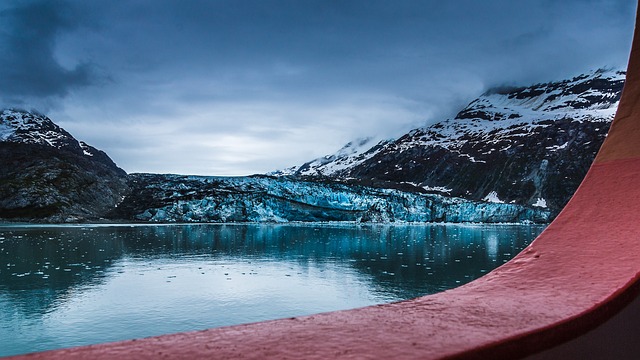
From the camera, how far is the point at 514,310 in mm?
1229

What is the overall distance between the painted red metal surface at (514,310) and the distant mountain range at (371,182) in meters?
64.7

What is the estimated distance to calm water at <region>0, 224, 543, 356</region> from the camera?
33.7ft

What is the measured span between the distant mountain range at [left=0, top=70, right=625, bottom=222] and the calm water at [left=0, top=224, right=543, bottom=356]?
4014 centimetres

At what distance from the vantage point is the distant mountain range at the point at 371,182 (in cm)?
6769

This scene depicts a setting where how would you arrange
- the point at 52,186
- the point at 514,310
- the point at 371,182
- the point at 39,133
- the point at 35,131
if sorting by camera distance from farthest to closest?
1. the point at 35,131
2. the point at 39,133
3. the point at 371,182
4. the point at 52,186
5. the point at 514,310

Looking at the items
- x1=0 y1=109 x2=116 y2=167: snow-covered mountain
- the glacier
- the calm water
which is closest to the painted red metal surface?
the calm water

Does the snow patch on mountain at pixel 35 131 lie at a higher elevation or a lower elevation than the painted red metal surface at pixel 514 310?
higher

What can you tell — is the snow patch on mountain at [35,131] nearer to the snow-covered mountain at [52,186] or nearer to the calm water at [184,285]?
the snow-covered mountain at [52,186]

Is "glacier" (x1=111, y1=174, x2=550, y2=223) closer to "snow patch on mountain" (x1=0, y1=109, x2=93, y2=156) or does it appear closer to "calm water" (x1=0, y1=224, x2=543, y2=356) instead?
"calm water" (x1=0, y1=224, x2=543, y2=356)

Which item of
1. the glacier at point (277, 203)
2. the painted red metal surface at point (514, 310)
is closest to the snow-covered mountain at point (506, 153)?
the glacier at point (277, 203)

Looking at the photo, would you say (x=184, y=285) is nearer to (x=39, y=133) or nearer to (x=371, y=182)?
(x=371, y=182)

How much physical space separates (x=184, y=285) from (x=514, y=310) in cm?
1525

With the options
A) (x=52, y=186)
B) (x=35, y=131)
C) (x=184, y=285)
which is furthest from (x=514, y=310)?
(x=35, y=131)

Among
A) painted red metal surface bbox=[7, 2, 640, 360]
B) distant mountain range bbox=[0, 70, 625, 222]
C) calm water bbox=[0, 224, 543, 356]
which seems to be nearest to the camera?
painted red metal surface bbox=[7, 2, 640, 360]
